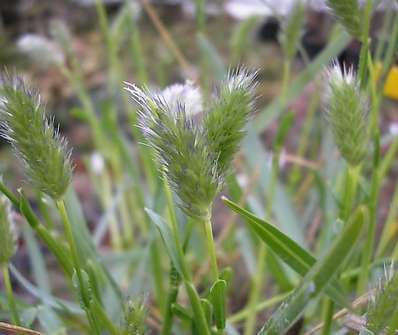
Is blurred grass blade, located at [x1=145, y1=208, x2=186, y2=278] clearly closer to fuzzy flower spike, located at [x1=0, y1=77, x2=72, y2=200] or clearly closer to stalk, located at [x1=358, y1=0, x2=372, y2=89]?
fuzzy flower spike, located at [x1=0, y1=77, x2=72, y2=200]

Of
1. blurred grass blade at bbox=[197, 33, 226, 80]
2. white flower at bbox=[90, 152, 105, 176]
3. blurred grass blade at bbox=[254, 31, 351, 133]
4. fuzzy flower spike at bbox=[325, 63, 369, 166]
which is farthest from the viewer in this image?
white flower at bbox=[90, 152, 105, 176]

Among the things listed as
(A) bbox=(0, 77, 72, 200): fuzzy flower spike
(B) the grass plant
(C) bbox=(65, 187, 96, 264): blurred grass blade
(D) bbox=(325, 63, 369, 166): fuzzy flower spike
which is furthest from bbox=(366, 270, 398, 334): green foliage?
(C) bbox=(65, 187, 96, 264): blurred grass blade

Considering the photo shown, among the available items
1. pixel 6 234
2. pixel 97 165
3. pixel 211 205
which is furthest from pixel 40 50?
pixel 211 205

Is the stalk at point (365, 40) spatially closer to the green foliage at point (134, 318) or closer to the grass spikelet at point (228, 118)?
the grass spikelet at point (228, 118)

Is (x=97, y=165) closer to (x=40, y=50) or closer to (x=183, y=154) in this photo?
(x=40, y=50)

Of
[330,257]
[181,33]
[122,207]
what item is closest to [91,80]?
[181,33]

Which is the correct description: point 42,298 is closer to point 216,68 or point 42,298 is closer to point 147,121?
point 147,121
